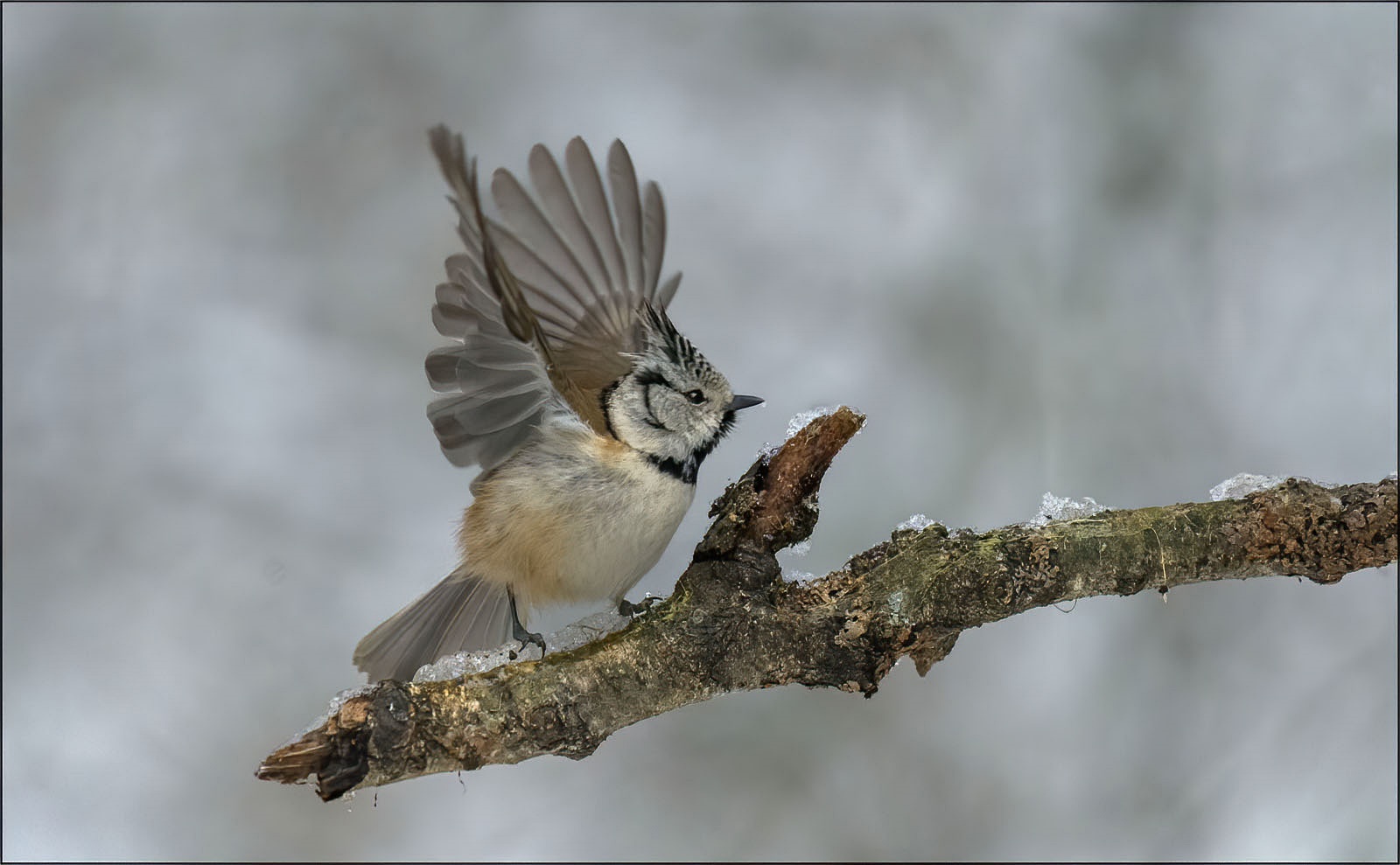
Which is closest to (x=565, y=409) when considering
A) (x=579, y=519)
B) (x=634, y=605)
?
(x=579, y=519)

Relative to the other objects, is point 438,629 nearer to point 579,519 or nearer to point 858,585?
point 579,519

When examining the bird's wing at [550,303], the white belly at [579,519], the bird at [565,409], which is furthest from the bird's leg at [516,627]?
the bird's wing at [550,303]

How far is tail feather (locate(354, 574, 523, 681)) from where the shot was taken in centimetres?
286

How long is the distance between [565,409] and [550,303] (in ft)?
0.99

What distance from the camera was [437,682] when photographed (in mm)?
1953

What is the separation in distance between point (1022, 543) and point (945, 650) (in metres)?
0.27

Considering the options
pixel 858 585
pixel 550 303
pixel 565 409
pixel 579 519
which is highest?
pixel 550 303

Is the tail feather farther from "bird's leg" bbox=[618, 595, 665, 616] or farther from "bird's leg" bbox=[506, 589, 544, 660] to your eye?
"bird's leg" bbox=[618, 595, 665, 616]

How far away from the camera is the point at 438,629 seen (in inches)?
116

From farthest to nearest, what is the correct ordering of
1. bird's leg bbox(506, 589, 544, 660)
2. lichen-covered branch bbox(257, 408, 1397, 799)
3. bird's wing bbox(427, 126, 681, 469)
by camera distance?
bird's leg bbox(506, 589, 544, 660) → bird's wing bbox(427, 126, 681, 469) → lichen-covered branch bbox(257, 408, 1397, 799)

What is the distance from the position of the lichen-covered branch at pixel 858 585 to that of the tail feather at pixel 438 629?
34.8 inches

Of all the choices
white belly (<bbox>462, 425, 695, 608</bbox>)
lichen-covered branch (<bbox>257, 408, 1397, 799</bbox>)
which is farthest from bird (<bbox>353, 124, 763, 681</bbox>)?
lichen-covered branch (<bbox>257, 408, 1397, 799</bbox>)

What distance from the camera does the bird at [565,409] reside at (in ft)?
8.48

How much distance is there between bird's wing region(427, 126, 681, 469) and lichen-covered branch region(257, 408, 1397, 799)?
666 mm
